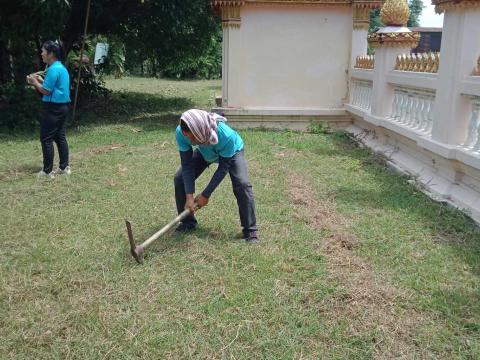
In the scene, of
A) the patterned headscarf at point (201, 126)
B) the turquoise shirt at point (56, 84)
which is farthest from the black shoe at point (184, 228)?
the turquoise shirt at point (56, 84)

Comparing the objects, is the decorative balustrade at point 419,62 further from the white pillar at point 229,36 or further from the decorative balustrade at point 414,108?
the white pillar at point 229,36

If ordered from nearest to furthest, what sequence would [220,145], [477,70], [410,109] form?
[220,145]
[477,70]
[410,109]

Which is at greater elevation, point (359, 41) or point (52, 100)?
point (359, 41)

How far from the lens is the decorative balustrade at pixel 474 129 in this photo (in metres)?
5.05

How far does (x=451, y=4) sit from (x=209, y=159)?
2959mm

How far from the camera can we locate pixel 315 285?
3.56m

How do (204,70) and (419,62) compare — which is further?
(204,70)

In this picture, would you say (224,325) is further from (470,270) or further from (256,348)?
(470,270)

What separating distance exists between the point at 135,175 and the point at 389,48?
4232 millimetres

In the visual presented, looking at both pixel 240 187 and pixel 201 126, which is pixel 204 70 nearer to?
pixel 240 187

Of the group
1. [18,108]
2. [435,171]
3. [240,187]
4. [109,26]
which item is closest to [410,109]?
[435,171]

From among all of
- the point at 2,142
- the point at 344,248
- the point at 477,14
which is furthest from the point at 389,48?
the point at 2,142

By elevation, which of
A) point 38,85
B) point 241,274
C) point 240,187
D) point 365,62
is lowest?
point 241,274

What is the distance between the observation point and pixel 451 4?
5137mm
